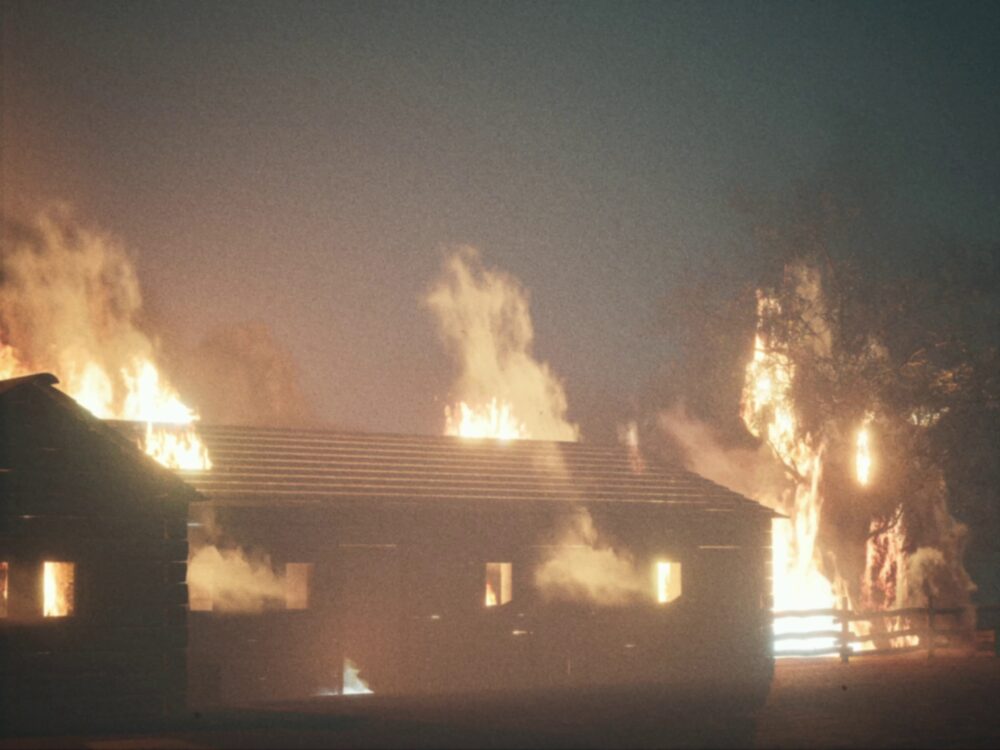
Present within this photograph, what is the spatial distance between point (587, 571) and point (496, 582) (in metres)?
2.22

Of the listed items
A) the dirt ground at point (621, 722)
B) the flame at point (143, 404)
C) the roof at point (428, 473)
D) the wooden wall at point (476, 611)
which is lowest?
the dirt ground at point (621, 722)

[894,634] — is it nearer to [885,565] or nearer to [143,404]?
[885,565]

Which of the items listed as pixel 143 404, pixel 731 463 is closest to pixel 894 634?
pixel 731 463

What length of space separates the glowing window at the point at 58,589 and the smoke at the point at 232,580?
462cm

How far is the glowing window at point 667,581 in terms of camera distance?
37.8 meters

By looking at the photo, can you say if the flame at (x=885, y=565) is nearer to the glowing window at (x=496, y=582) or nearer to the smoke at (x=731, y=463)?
the smoke at (x=731, y=463)

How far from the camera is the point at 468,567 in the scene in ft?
113

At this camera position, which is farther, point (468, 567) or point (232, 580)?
point (468, 567)

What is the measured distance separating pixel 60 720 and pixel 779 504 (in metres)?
33.7

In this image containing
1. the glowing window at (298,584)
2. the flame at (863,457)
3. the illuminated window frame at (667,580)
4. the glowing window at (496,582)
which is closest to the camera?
the glowing window at (298,584)

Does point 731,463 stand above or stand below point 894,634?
above

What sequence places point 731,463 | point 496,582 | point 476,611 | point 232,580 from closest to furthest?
point 232,580
point 476,611
point 496,582
point 731,463

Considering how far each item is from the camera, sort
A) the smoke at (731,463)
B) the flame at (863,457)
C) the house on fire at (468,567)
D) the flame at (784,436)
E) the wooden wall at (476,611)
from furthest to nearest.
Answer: the smoke at (731,463) < the flame at (863,457) < the flame at (784,436) < the wooden wall at (476,611) < the house on fire at (468,567)

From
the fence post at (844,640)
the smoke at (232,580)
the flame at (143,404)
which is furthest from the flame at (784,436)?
the smoke at (232,580)
